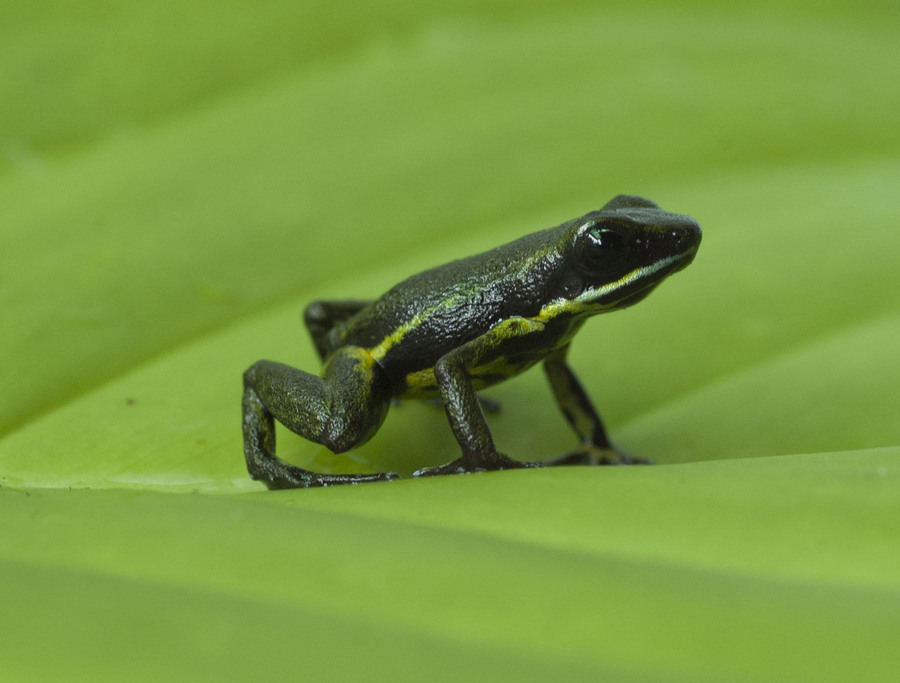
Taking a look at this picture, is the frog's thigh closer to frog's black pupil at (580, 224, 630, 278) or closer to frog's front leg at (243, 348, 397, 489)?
frog's front leg at (243, 348, 397, 489)

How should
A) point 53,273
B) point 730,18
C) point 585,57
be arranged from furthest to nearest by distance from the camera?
point 730,18, point 585,57, point 53,273

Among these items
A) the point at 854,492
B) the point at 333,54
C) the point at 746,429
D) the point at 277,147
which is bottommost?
the point at 746,429

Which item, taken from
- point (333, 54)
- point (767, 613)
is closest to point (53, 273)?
point (333, 54)

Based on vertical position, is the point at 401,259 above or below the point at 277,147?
below

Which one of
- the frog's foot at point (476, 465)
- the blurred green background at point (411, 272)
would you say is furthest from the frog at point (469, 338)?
the blurred green background at point (411, 272)

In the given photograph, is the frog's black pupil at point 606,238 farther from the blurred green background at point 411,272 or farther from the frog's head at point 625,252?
the blurred green background at point 411,272

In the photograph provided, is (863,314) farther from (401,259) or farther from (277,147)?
(277,147)

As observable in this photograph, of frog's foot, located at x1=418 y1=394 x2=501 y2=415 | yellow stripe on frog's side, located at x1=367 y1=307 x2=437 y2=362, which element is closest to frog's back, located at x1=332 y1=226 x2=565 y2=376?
yellow stripe on frog's side, located at x1=367 y1=307 x2=437 y2=362
